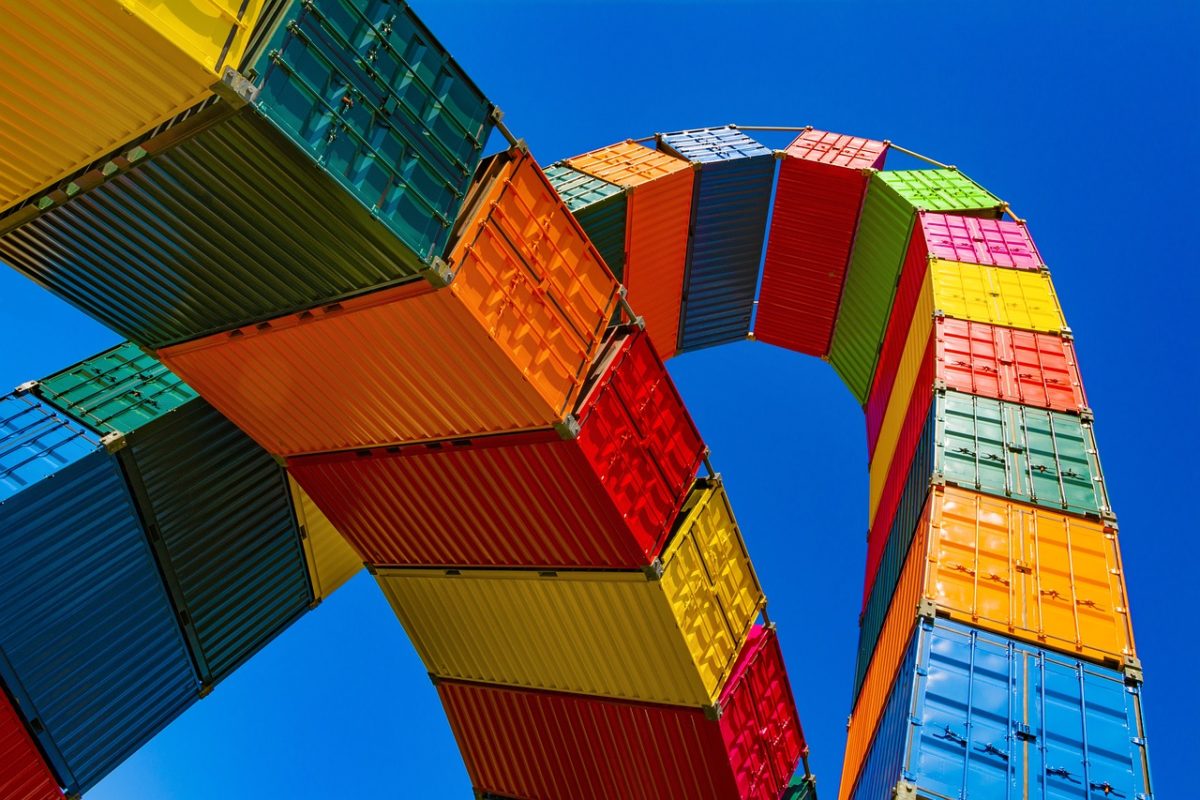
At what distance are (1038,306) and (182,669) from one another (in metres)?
22.6

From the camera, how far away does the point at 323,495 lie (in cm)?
1778

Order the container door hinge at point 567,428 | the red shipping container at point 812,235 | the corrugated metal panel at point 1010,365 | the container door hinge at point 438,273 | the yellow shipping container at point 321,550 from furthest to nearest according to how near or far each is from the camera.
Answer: the red shipping container at point 812,235
the yellow shipping container at point 321,550
the corrugated metal panel at point 1010,365
the container door hinge at point 567,428
the container door hinge at point 438,273

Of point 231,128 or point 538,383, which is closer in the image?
point 231,128

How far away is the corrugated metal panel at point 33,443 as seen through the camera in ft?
48.5

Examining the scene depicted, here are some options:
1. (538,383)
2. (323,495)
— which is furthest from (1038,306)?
(323,495)

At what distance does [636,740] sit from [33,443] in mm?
13028

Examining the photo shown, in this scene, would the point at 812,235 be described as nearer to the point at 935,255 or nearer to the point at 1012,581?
the point at 935,255

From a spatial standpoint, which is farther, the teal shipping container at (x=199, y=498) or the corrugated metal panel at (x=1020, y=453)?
the teal shipping container at (x=199, y=498)

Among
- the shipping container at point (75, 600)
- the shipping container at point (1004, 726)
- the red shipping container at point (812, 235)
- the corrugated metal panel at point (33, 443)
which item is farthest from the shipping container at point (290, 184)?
the red shipping container at point (812, 235)

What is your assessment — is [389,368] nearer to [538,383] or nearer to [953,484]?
[538,383]

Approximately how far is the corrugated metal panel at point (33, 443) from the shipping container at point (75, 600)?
0.06 ft

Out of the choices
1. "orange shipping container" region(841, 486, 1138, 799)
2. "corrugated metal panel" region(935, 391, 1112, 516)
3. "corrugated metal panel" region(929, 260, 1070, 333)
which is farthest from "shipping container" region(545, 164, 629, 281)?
"orange shipping container" region(841, 486, 1138, 799)

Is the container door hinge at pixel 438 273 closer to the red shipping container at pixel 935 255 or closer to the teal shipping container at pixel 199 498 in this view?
the teal shipping container at pixel 199 498

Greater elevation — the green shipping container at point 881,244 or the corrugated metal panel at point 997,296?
the green shipping container at point 881,244
